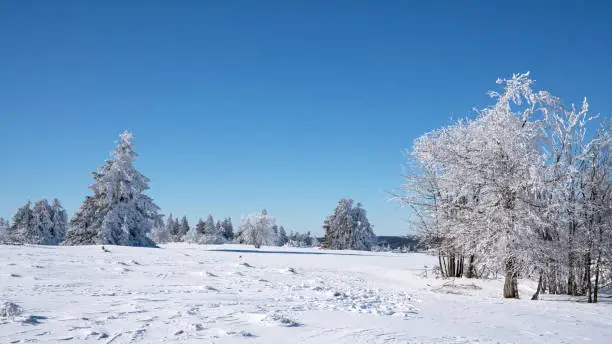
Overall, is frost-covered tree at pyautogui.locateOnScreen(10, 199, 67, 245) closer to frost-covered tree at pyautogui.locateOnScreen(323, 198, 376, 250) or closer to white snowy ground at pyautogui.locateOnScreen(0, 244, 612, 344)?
frost-covered tree at pyautogui.locateOnScreen(323, 198, 376, 250)

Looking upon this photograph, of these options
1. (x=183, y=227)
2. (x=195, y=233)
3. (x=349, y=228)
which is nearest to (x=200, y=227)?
(x=195, y=233)

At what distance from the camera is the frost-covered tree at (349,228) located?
53.0 metres

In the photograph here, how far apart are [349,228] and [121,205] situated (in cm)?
3095

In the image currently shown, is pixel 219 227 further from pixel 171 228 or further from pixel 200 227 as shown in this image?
pixel 171 228

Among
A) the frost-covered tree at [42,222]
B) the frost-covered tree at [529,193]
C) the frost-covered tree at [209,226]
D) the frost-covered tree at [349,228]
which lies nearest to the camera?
the frost-covered tree at [529,193]

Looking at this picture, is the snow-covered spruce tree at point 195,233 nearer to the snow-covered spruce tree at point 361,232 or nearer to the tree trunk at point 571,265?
the snow-covered spruce tree at point 361,232

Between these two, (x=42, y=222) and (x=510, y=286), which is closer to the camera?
(x=510, y=286)

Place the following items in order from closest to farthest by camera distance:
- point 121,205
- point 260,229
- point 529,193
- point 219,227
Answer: point 529,193 → point 121,205 → point 260,229 → point 219,227

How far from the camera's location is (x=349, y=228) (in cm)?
5291

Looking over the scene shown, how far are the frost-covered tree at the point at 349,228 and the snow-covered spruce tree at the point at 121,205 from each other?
2794 centimetres

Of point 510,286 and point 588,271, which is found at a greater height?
point 588,271

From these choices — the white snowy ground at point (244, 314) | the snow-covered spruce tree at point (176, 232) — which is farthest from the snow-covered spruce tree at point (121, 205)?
the snow-covered spruce tree at point (176, 232)

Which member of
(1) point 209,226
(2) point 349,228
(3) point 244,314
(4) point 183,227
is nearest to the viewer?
(3) point 244,314

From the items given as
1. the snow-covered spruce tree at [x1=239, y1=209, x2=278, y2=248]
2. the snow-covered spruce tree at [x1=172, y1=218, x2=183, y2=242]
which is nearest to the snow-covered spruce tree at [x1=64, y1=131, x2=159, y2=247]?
the snow-covered spruce tree at [x1=239, y1=209, x2=278, y2=248]
